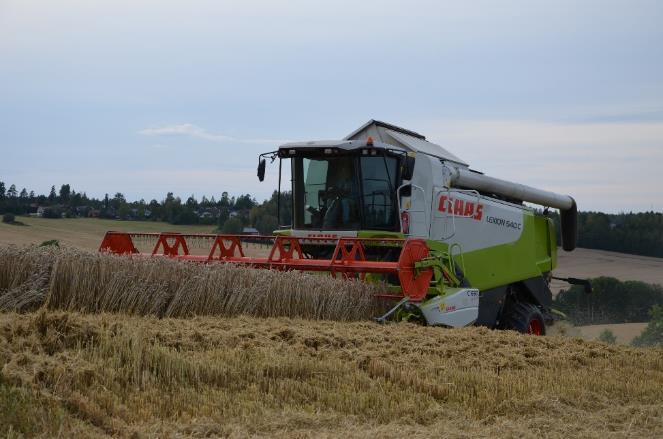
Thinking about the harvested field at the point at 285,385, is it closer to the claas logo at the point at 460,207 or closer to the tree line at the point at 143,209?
the claas logo at the point at 460,207

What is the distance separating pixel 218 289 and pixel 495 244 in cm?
485

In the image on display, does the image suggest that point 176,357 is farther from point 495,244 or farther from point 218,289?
point 495,244

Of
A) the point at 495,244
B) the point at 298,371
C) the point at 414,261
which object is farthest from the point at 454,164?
the point at 298,371

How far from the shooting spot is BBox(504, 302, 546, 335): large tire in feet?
35.8

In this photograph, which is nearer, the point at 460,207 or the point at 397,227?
the point at 397,227

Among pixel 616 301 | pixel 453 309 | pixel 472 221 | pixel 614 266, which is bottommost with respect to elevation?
pixel 616 301

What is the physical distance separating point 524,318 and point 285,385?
6748mm

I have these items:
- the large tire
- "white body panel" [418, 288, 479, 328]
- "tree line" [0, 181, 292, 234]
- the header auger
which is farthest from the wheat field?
"tree line" [0, 181, 292, 234]

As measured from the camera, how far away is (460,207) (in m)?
10.6

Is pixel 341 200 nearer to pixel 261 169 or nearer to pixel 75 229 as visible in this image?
pixel 261 169

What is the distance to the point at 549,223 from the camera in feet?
42.4

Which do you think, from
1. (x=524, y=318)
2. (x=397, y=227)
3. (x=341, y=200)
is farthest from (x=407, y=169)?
(x=524, y=318)

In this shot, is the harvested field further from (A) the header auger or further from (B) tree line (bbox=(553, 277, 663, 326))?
(B) tree line (bbox=(553, 277, 663, 326))

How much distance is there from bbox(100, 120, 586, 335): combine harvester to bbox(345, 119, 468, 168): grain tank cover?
17 millimetres
